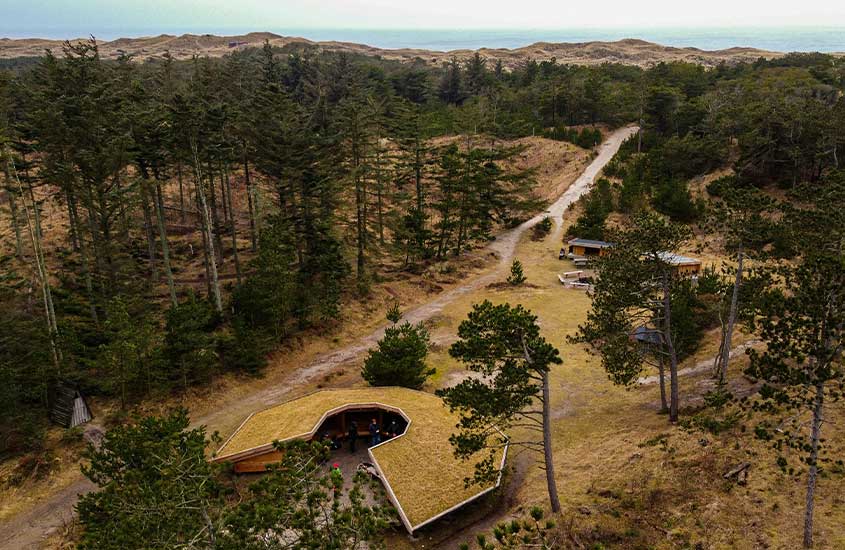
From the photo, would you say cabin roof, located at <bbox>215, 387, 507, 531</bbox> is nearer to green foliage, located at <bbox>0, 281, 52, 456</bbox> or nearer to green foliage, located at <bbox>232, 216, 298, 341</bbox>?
green foliage, located at <bbox>232, 216, 298, 341</bbox>

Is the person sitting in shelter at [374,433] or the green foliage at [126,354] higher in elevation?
the green foliage at [126,354]

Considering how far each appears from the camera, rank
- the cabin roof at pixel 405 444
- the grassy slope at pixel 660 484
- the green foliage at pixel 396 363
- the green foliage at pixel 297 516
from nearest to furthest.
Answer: the green foliage at pixel 297 516 < the grassy slope at pixel 660 484 < the cabin roof at pixel 405 444 < the green foliage at pixel 396 363

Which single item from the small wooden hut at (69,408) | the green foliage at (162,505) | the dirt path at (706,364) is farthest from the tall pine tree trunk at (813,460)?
the small wooden hut at (69,408)

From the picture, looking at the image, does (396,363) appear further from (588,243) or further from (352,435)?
(588,243)

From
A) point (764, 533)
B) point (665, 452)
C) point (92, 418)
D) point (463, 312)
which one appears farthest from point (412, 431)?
point (463, 312)

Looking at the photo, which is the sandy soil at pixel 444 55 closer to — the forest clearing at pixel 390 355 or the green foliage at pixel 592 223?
the green foliage at pixel 592 223
